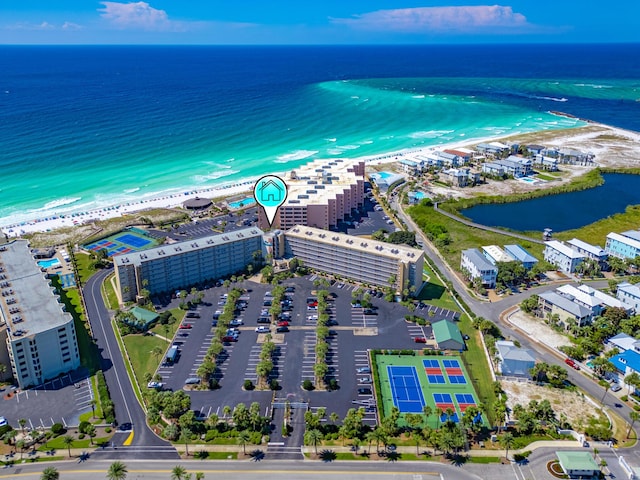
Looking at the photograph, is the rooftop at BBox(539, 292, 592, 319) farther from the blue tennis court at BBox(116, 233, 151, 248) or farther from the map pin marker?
the blue tennis court at BBox(116, 233, 151, 248)

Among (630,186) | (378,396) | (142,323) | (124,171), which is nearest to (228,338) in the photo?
(142,323)

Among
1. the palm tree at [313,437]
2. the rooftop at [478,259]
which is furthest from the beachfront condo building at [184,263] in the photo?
the palm tree at [313,437]

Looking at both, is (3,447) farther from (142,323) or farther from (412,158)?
(412,158)

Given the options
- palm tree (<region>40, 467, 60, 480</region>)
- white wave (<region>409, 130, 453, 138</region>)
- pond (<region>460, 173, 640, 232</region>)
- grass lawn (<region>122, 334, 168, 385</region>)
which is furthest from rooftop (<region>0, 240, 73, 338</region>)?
white wave (<region>409, 130, 453, 138</region>)

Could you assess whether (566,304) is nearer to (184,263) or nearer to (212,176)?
(184,263)

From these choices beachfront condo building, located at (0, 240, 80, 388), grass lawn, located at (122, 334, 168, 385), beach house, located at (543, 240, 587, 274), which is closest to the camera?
beachfront condo building, located at (0, 240, 80, 388)

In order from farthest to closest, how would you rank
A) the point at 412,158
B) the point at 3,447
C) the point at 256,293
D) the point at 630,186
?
the point at 412,158, the point at 630,186, the point at 256,293, the point at 3,447
